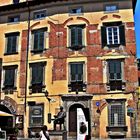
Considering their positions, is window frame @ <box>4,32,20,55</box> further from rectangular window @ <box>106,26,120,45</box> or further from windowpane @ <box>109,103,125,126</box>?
windowpane @ <box>109,103,125,126</box>

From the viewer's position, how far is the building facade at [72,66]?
960 inches

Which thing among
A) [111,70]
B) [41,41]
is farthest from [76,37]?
[111,70]

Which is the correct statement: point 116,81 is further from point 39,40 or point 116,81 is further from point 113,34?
point 39,40

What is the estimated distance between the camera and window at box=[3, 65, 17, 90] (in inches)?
1066

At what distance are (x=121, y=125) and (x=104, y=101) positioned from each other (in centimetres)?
226

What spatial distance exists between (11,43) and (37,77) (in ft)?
14.3

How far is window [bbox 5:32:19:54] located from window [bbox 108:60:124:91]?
28.9 feet

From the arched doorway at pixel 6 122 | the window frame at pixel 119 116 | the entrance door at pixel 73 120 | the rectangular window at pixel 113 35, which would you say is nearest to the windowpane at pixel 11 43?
the arched doorway at pixel 6 122

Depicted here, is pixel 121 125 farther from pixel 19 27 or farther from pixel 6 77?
pixel 19 27

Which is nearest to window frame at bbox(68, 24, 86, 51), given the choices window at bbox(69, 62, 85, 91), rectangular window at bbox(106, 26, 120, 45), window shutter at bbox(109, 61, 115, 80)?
window at bbox(69, 62, 85, 91)

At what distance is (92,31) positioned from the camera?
26156 millimetres

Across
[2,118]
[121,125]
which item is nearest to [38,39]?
[2,118]

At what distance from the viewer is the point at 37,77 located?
2633cm

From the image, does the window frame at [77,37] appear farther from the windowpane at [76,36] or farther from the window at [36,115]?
the window at [36,115]
